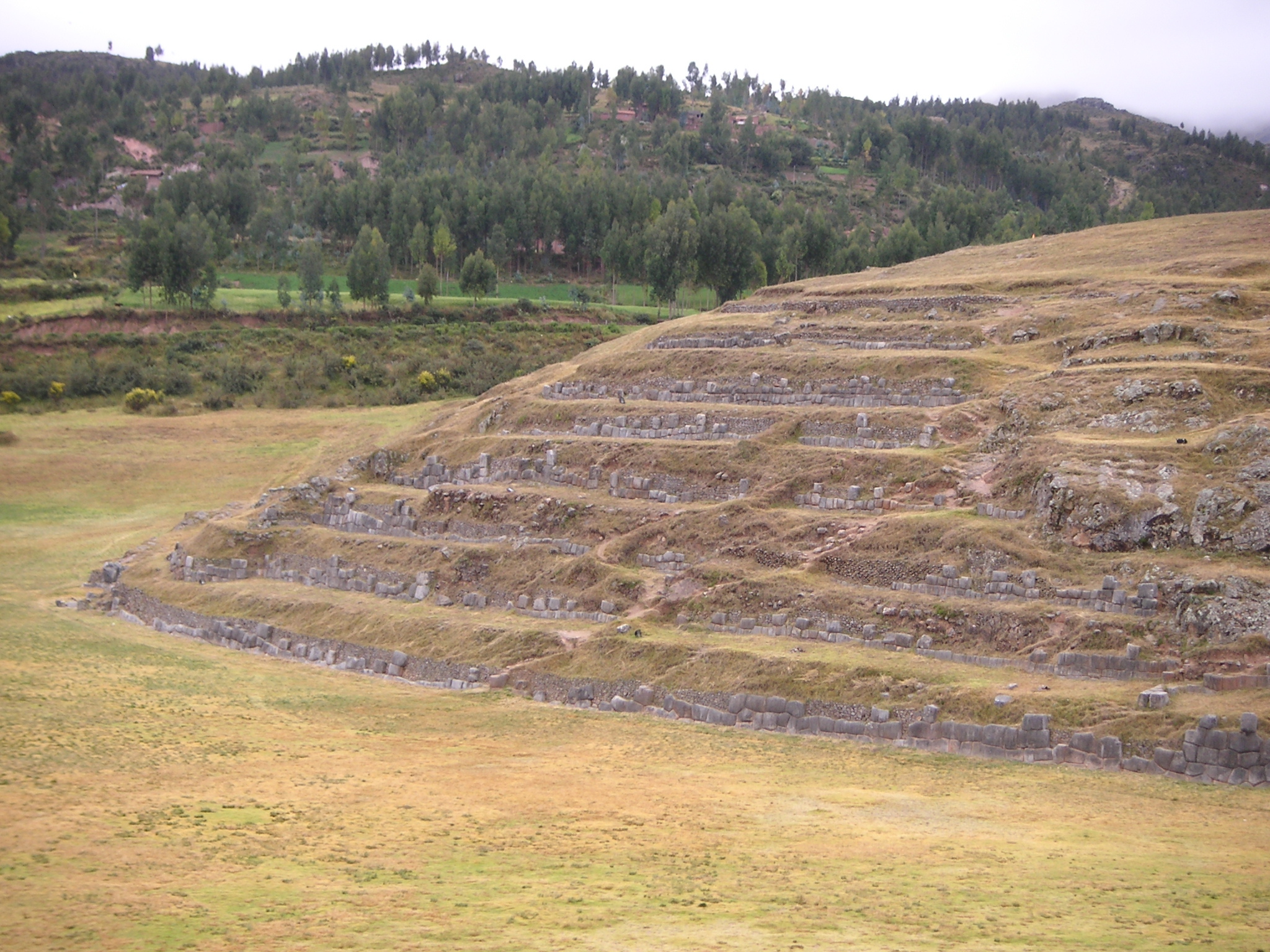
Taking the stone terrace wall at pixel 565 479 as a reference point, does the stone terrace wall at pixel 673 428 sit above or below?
above

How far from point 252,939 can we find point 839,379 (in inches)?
1328

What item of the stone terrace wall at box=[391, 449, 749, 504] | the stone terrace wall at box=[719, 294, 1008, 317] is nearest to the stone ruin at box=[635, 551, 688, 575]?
the stone terrace wall at box=[391, 449, 749, 504]

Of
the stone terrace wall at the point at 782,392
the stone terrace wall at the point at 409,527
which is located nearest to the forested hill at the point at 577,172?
the stone terrace wall at the point at 782,392

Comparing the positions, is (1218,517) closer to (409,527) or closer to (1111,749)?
(1111,749)

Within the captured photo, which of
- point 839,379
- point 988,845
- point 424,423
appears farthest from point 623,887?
point 424,423

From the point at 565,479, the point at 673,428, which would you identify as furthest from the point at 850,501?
the point at 565,479

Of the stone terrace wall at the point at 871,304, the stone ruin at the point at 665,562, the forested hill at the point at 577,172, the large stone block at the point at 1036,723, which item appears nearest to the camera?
the large stone block at the point at 1036,723

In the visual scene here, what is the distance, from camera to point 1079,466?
107 ft

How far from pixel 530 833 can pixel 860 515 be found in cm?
1830

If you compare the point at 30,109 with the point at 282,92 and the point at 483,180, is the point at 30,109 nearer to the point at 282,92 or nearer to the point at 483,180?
the point at 282,92

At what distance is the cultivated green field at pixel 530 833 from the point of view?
15094mm

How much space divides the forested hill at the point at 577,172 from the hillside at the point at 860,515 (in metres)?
37.8

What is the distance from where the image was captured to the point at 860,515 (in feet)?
115

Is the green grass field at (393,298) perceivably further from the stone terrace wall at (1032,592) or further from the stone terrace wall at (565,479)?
the stone terrace wall at (1032,592)
